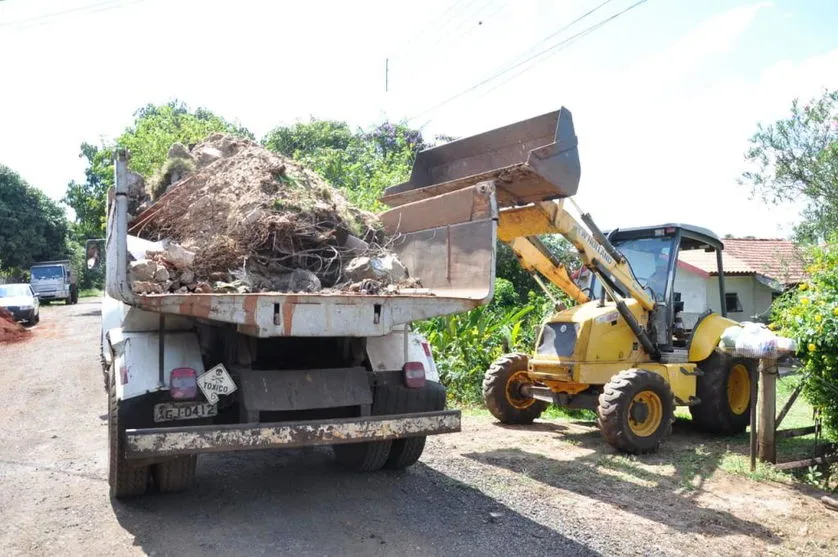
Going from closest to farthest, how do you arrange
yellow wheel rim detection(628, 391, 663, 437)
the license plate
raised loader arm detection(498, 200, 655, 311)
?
the license plate < raised loader arm detection(498, 200, 655, 311) < yellow wheel rim detection(628, 391, 663, 437)

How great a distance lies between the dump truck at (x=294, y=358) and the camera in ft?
14.5

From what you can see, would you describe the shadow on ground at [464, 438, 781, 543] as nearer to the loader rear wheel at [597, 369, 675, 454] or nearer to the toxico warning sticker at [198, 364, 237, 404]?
the loader rear wheel at [597, 369, 675, 454]

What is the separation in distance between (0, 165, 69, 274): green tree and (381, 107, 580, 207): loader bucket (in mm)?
34547

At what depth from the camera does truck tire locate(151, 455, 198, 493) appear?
195 inches

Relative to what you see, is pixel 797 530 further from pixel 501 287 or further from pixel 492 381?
pixel 501 287

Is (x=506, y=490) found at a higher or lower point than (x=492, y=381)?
lower

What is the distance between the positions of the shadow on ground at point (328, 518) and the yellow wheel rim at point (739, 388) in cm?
453

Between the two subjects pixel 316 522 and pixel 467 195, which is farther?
pixel 467 195

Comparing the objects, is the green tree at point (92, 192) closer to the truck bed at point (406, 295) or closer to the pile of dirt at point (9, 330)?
the pile of dirt at point (9, 330)

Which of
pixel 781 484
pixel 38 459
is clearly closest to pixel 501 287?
pixel 781 484

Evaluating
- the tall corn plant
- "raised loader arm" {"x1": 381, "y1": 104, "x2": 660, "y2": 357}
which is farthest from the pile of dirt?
"raised loader arm" {"x1": 381, "y1": 104, "x2": 660, "y2": 357}

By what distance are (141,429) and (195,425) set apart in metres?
0.43

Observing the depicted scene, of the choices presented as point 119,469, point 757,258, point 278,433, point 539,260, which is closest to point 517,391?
point 539,260

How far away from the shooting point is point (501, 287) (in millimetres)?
16203
